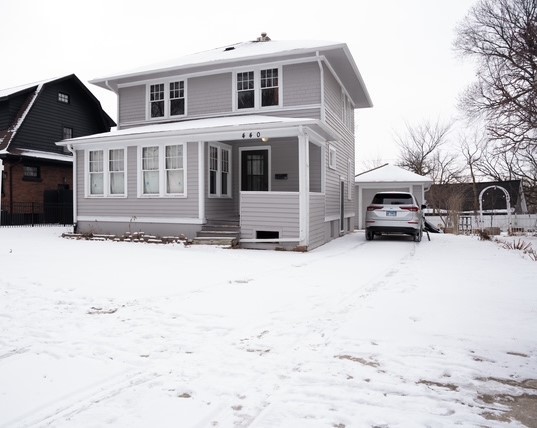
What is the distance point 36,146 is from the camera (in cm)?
2220

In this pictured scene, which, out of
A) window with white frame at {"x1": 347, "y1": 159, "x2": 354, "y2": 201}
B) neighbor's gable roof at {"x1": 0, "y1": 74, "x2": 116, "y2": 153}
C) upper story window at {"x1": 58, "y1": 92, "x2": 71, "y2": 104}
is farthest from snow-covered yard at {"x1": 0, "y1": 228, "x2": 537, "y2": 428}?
upper story window at {"x1": 58, "y1": 92, "x2": 71, "y2": 104}

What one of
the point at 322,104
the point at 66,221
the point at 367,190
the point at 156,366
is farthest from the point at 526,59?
the point at 66,221

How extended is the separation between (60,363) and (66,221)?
21231mm

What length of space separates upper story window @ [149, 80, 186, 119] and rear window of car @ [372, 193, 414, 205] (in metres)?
8.03

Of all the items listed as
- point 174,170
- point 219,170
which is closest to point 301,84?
point 219,170

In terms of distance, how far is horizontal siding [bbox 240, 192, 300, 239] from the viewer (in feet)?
37.8

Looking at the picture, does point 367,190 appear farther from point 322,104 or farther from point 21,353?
point 21,353

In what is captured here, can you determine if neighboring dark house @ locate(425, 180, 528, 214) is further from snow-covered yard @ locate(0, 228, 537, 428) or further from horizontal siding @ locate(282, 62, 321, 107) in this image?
snow-covered yard @ locate(0, 228, 537, 428)

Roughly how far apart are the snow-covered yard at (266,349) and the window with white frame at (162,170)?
607 cm

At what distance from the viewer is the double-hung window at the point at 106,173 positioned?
1427cm

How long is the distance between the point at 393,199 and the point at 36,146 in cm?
1934

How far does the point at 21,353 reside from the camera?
364cm

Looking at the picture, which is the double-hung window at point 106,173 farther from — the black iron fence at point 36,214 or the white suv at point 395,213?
the white suv at point 395,213

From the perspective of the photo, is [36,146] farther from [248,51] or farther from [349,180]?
[349,180]
